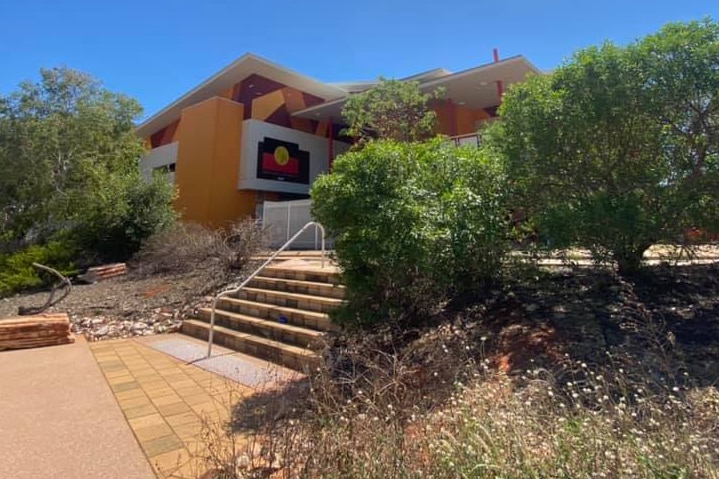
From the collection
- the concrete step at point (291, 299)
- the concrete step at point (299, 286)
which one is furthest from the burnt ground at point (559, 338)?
the concrete step at point (299, 286)

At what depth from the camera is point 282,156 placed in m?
17.9

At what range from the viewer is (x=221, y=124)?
54.0 feet

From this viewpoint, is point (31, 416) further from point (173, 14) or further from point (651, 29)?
point (173, 14)

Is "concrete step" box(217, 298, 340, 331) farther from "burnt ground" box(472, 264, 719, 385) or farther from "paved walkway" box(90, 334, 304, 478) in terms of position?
"burnt ground" box(472, 264, 719, 385)

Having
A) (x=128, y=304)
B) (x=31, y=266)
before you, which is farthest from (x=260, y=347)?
(x=31, y=266)

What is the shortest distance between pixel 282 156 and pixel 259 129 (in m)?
1.49

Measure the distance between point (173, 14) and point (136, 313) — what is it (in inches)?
232

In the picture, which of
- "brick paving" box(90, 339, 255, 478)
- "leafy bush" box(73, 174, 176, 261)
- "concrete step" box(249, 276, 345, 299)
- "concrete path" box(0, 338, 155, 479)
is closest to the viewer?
"concrete path" box(0, 338, 155, 479)

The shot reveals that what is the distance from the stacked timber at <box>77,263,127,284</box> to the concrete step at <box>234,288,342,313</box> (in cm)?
491

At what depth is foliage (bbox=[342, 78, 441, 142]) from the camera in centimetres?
1316

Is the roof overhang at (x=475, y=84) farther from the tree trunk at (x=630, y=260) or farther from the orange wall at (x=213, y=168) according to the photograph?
the tree trunk at (x=630, y=260)

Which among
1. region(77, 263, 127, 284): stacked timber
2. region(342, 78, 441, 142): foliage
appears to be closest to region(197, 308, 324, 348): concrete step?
region(77, 263, 127, 284): stacked timber

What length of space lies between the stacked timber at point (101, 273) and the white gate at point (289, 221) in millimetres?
4375

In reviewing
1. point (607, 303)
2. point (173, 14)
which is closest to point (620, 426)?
point (607, 303)
